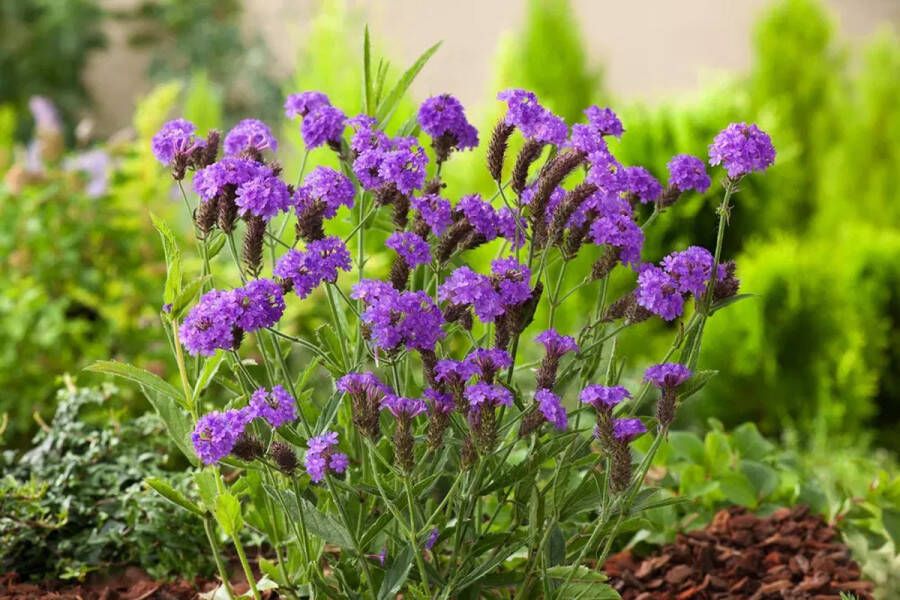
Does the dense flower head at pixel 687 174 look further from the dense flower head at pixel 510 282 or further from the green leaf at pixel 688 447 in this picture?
the green leaf at pixel 688 447

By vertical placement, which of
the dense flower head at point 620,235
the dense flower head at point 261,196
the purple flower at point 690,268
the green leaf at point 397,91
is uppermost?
the green leaf at point 397,91

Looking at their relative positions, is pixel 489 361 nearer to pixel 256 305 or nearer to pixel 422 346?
pixel 422 346

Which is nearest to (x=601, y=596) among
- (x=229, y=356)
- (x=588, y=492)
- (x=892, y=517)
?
(x=588, y=492)

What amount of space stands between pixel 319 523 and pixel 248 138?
1.78ft

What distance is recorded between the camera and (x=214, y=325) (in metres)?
1.32

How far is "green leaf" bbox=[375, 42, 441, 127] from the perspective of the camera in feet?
5.58

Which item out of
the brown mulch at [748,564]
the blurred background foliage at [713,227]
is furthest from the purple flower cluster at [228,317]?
the blurred background foliage at [713,227]

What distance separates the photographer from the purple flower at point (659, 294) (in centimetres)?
142

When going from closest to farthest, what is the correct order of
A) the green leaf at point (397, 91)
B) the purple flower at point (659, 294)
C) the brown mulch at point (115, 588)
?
the purple flower at point (659, 294) → the green leaf at point (397, 91) → the brown mulch at point (115, 588)

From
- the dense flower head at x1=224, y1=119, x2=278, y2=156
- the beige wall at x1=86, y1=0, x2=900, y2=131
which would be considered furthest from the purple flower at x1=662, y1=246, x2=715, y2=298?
the beige wall at x1=86, y1=0, x2=900, y2=131

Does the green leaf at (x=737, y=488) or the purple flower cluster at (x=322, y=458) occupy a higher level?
the green leaf at (x=737, y=488)

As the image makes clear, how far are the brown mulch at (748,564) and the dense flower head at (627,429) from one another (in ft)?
1.99

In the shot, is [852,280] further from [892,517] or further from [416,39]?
[416,39]

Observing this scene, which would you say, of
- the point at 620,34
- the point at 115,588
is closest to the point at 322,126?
the point at 115,588
